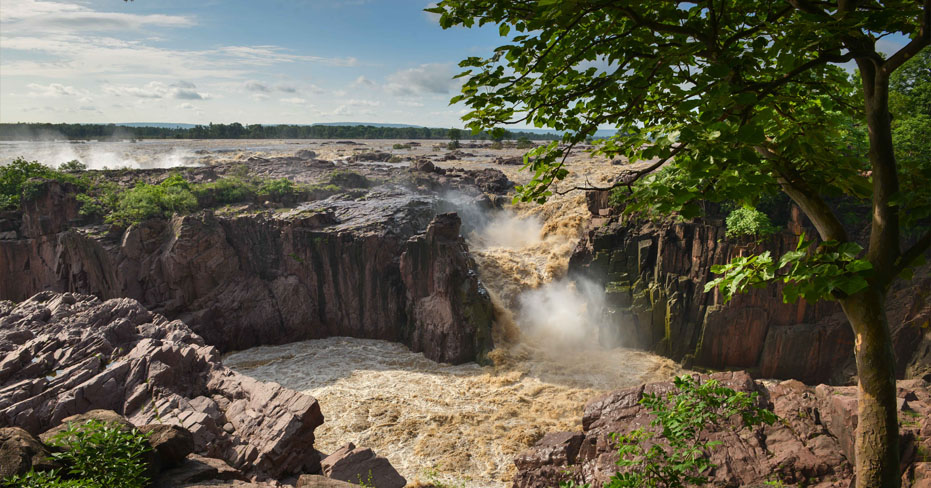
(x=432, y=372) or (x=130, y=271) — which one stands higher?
(x=130, y=271)

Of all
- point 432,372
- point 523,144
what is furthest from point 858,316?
point 523,144

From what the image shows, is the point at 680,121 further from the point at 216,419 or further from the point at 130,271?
the point at 130,271

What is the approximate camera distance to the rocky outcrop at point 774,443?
8156mm

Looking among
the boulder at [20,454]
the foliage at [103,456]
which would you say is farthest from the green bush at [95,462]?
the boulder at [20,454]

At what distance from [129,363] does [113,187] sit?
65.3 feet

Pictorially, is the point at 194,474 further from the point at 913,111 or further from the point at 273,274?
the point at 913,111

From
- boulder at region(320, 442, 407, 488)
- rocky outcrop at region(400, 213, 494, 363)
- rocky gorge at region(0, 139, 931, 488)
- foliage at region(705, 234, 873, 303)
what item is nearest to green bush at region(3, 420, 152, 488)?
rocky gorge at region(0, 139, 931, 488)

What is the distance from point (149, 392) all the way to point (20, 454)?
5.65 meters

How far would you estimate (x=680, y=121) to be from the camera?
4836 millimetres

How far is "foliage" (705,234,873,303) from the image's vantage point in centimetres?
372

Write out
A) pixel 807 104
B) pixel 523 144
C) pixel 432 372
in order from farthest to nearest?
pixel 523 144 < pixel 432 372 < pixel 807 104

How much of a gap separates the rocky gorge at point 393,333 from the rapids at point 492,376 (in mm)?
132

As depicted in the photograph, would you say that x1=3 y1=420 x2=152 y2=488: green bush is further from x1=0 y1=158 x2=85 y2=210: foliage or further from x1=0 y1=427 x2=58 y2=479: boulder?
x1=0 y1=158 x2=85 y2=210: foliage

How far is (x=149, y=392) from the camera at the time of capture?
12320 mm
